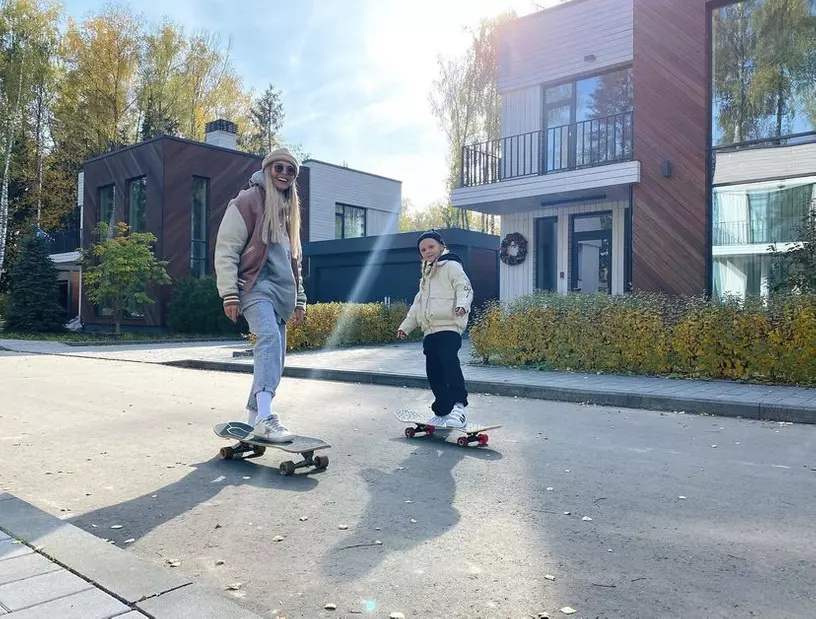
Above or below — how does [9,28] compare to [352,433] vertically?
above

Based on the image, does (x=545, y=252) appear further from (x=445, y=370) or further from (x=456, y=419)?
(x=456, y=419)

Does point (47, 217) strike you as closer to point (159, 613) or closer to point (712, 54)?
point (712, 54)

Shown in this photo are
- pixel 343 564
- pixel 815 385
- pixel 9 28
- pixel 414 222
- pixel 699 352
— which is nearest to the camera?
pixel 343 564

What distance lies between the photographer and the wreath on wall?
56.9 ft

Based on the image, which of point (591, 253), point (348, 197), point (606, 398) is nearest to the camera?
point (606, 398)

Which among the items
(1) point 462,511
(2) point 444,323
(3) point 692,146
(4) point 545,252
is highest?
(3) point 692,146

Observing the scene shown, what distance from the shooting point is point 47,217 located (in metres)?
35.5

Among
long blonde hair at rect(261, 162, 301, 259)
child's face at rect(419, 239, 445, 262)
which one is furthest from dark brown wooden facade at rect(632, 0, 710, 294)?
long blonde hair at rect(261, 162, 301, 259)

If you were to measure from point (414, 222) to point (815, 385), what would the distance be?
49.9 m

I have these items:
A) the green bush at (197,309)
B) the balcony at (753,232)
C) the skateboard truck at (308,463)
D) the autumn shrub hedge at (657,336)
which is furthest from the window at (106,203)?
the skateboard truck at (308,463)

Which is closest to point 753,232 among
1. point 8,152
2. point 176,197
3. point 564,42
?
point 564,42

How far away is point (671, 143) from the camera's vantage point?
13336 mm

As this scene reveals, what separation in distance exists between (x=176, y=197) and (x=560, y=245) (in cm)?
1473

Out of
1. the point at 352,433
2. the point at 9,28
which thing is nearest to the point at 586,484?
the point at 352,433
